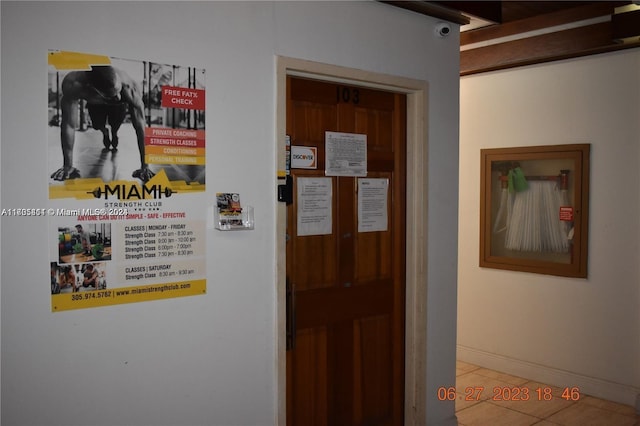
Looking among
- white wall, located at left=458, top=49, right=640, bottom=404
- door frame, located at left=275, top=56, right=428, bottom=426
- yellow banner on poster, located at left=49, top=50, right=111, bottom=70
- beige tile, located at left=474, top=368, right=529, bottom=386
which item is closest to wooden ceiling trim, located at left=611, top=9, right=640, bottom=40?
white wall, located at left=458, top=49, right=640, bottom=404

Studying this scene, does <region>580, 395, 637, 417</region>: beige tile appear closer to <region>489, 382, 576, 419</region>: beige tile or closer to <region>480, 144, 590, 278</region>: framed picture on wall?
<region>489, 382, 576, 419</region>: beige tile

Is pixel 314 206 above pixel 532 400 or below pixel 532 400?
above

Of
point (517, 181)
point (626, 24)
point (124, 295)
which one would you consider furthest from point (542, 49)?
point (124, 295)

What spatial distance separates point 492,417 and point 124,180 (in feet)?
9.89

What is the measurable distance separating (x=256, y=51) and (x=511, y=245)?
3.11 m

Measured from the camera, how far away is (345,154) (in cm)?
309

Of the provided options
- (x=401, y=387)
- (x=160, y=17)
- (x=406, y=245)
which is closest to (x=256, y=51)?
(x=160, y=17)

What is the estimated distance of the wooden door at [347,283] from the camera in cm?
294

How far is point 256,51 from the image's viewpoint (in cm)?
262

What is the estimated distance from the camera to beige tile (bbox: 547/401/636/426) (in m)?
3.82

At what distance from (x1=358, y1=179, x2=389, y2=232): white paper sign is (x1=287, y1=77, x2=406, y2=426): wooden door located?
3 centimetres

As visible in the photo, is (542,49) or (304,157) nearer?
(304,157)

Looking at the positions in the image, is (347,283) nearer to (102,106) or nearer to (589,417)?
(102,106)
